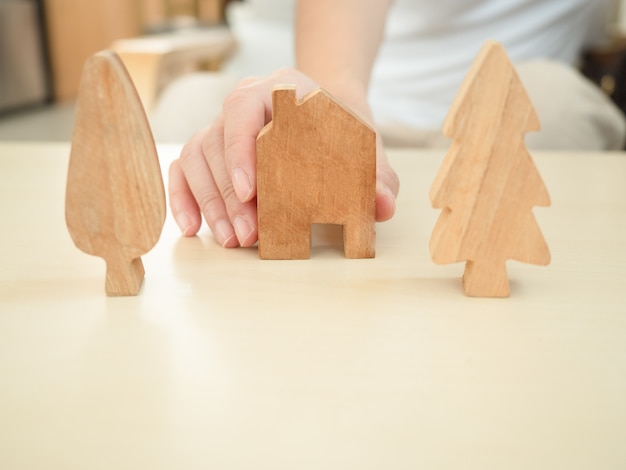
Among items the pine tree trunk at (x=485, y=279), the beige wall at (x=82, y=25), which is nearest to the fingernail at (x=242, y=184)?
the pine tree trunk at (x=485, y=279)

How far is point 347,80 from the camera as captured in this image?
3.30 feet

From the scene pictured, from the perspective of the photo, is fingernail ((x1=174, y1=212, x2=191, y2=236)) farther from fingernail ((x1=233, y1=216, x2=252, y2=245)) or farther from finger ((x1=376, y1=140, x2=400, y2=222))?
finger ((x1=376, y1=140, x2=400, y2=222))

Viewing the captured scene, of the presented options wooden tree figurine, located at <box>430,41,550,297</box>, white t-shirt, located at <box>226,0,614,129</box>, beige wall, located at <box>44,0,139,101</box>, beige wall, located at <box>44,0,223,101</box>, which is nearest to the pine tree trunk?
wooden tree figurine, located at <box>430,41,550,297</box>

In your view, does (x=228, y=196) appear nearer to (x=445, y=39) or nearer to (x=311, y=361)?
(x=311, y=361)

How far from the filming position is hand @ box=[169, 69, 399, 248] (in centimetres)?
65

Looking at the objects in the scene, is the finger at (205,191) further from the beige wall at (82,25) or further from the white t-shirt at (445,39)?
the beige wall at (82,25)

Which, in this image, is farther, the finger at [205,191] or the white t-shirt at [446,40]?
the white t-shirt at [446,40]

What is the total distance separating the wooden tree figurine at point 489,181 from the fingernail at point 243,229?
20 cm

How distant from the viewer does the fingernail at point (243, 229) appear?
66 cm

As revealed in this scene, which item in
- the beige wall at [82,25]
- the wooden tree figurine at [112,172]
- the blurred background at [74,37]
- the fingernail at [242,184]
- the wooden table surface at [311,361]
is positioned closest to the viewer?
the wooden table surface at [311,361]

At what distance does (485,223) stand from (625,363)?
15 centimetres

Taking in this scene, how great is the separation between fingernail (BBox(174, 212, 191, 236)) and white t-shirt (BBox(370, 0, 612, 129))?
3.10 ft

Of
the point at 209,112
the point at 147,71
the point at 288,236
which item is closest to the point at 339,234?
the point at 288,236

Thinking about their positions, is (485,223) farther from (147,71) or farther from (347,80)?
(147,71)
